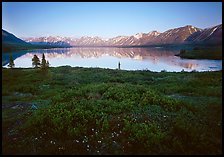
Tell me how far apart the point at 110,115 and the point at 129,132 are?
201 centimetres

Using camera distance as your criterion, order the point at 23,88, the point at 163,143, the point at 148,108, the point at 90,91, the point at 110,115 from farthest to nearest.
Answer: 1. the point at 23,88
2. the point at 90,91
3. the point at 148,108
4. the point at 110,115
5. the point at 163,143

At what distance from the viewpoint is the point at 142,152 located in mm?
8250

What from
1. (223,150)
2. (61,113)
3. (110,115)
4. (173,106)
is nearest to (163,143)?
(223,150)

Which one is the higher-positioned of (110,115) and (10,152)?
(110,115)

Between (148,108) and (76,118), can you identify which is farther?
(148,108)

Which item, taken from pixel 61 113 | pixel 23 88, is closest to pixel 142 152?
pixel 61 113

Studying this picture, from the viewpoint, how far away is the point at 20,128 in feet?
34.0

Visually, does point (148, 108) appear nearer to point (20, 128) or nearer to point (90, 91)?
point (90, 91)

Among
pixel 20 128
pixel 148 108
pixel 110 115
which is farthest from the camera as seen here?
pixel 148 108

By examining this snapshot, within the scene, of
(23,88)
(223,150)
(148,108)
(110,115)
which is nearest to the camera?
(223,150)

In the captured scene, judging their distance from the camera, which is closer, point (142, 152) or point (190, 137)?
point (142, 152)

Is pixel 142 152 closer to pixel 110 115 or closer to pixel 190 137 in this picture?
pixel 190 137

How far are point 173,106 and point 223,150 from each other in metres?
4.66

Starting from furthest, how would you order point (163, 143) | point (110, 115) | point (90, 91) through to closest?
point (90, 91)
point (110, 115)
point (163, 143)
